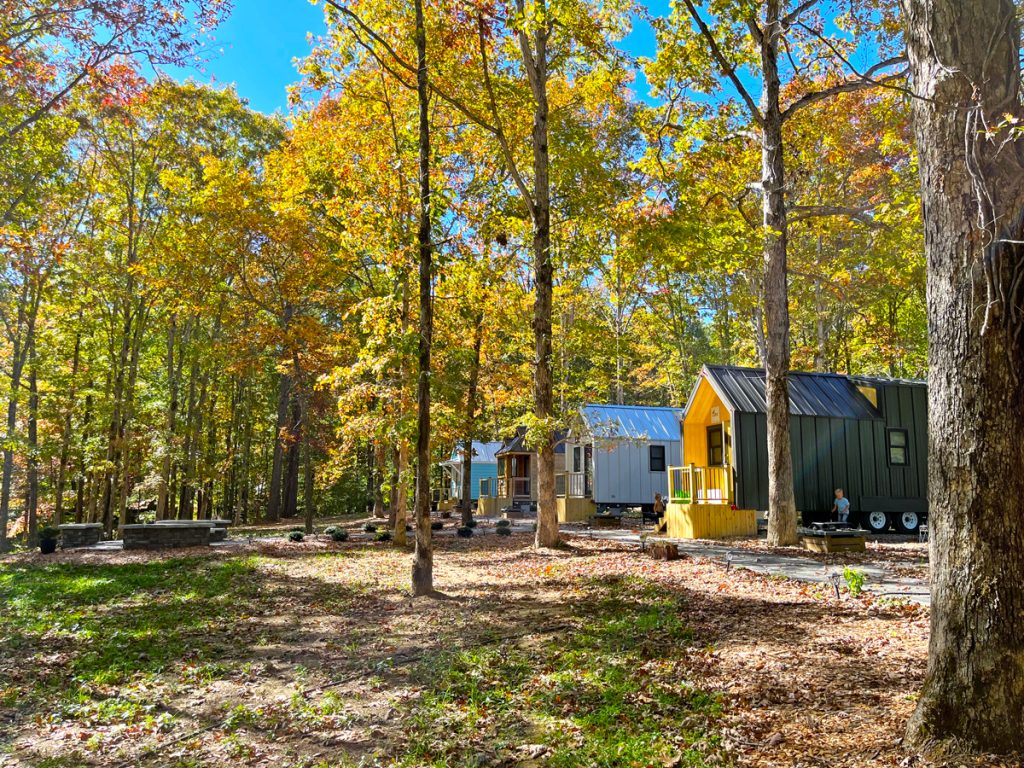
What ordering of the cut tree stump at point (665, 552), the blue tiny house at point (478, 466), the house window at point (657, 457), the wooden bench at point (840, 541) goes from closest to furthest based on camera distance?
the cut tree stump at point (665, 552), the wooden bench at point (840, 541), the house window at point (657, 457), the blue tiny house at point (478, 466)

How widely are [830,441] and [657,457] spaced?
8553 millimetres

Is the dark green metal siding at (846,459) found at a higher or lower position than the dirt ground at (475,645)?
higher

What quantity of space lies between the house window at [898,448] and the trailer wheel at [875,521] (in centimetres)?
144

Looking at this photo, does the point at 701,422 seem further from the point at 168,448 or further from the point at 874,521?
the point at 168,448

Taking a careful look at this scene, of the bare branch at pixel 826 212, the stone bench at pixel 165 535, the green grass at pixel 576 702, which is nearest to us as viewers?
the green grass at pixel 576 702

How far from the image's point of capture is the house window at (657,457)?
82.0ft

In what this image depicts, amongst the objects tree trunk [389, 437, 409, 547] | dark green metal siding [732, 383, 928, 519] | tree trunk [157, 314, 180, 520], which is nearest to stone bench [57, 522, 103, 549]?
tree trunk [157, 314, 180, 520]

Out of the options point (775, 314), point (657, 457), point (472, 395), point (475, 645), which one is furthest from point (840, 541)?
point (657, 457)

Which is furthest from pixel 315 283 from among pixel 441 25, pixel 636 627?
pixel 636 627

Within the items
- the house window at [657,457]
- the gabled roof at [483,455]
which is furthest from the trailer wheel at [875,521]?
the gabled roof at [483,455]

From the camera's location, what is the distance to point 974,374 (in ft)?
10.5

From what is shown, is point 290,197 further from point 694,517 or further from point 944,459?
point 944,459

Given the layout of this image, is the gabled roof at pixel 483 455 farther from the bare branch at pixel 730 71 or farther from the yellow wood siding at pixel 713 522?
the bare branch at pixel 730 71

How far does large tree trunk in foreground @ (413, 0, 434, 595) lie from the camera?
28.2 ft
